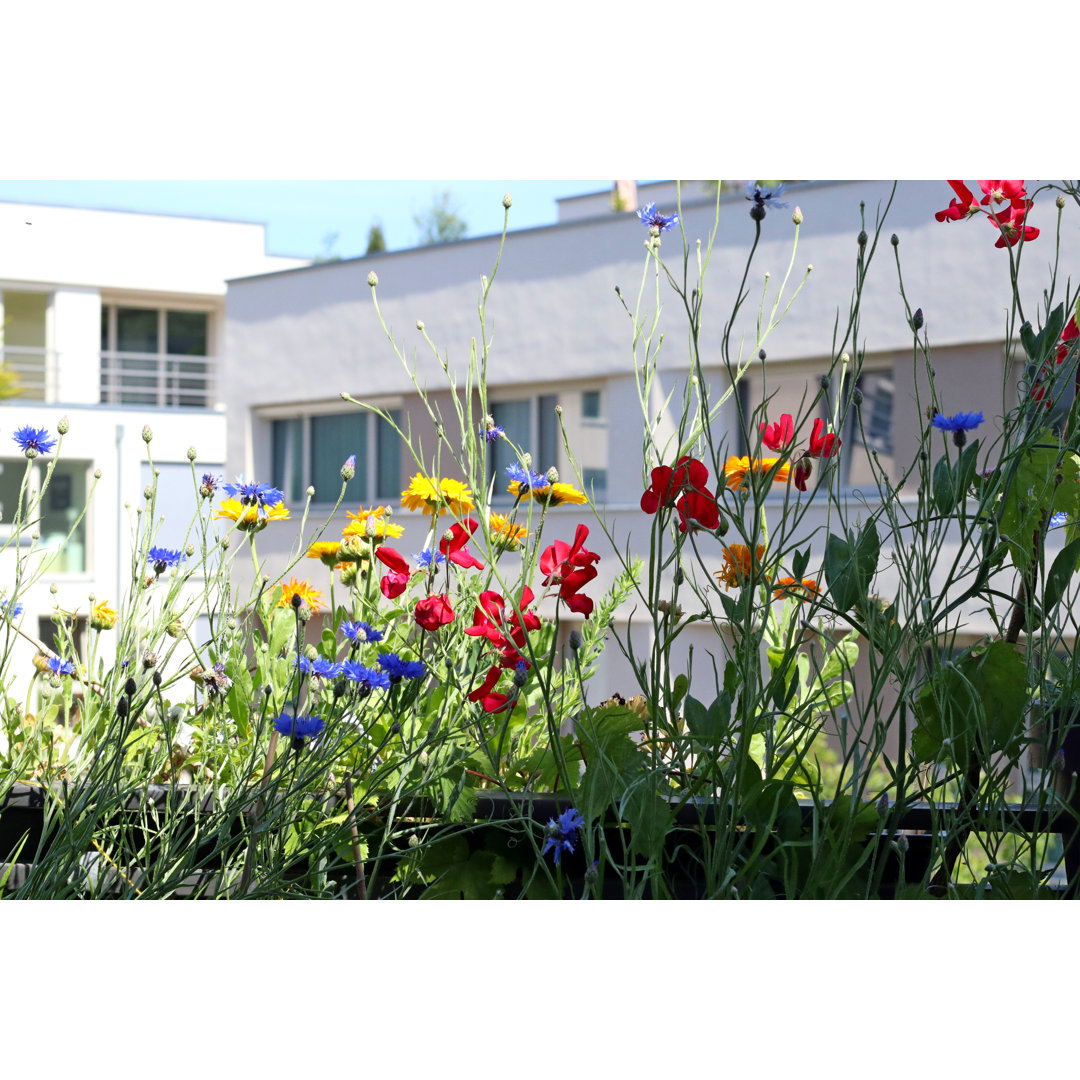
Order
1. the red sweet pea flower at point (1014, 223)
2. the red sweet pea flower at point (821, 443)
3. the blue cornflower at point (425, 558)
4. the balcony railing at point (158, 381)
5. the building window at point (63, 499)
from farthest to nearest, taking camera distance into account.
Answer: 1. the balcony railing at point (158, 381)
2. the building window at point (63, 499)
3. the blue cornflower at point (425, 558)
4. the red sweet pea flower at point (1014, 223)
5. the red sweet pea flower at point (821, 443)

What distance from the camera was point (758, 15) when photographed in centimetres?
123

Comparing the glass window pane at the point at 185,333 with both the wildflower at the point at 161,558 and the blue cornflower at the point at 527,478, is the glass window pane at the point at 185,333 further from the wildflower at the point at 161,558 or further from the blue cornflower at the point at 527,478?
the blue cornflower at the point at 527,478

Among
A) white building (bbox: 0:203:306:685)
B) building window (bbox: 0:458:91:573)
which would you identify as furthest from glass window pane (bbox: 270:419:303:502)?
building window (bbox: 0:458:91:573)

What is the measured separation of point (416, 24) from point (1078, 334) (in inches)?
31.1

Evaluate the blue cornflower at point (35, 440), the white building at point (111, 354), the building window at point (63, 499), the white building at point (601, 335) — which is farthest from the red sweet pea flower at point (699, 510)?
the building window at point (63, 499)

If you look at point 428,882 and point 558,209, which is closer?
point 428,882

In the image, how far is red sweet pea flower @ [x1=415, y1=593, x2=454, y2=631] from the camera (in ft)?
4.49

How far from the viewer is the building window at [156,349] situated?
64.7 feet

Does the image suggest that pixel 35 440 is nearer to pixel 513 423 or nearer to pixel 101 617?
pixel 101 617

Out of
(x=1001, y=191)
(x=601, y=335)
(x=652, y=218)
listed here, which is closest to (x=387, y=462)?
(x=601, y=335)

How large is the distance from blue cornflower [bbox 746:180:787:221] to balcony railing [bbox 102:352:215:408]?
1872 cm

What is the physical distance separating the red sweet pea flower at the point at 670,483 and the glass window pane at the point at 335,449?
35.1 ft
